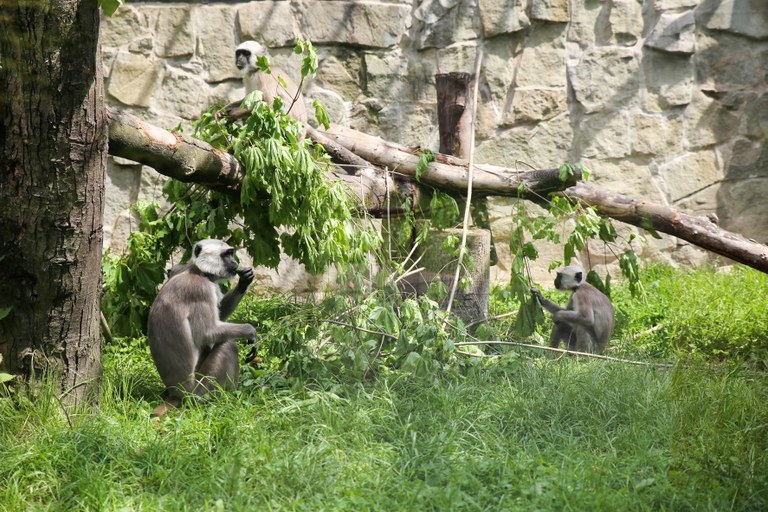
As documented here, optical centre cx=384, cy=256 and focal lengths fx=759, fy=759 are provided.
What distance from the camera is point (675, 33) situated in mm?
8219

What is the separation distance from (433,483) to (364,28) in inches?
227

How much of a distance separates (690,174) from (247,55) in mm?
5022

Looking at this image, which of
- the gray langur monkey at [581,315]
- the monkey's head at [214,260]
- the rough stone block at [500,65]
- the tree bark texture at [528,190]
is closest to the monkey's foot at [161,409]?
the monkey's head at [214,260]

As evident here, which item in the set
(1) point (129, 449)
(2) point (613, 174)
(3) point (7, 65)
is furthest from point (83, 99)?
(2) point (613, 174)

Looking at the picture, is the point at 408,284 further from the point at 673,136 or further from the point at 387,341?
the point at 673,136

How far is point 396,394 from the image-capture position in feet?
15.7

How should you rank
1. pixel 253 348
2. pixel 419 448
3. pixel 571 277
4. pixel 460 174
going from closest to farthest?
pixel 419 448, pixel 253 348, pixel 460 174, pixel 571 277

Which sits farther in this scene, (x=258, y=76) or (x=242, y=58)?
(x=258, y=76)

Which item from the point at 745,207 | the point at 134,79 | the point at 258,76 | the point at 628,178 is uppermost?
the point at 258,76

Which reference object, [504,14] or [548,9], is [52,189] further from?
[548,9]

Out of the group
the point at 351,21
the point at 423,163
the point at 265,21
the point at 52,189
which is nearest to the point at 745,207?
the point at 423,163

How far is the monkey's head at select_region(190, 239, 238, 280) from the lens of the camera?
5344 mm

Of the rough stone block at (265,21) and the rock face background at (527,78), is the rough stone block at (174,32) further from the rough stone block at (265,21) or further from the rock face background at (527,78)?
the rough stone block at (265,21)

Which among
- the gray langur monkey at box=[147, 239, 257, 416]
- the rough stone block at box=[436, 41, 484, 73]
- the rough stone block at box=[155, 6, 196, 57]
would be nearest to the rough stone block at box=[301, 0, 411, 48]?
the rough stone block at box=[436, 41, 484, 73]
